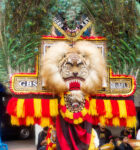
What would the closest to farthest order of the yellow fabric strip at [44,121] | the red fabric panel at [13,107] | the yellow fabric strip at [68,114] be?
the yellow fabric strip at [68,114], the red fabric panel at [13,107], the yellow fabric strip at [44,121]

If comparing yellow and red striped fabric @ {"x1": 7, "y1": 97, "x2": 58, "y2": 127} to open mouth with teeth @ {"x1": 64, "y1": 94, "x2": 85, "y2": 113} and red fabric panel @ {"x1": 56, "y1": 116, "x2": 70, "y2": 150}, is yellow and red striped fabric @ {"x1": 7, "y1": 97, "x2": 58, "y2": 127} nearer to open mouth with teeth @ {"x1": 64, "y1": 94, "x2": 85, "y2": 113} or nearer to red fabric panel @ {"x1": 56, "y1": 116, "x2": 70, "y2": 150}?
red fabric panel @ {"x1": 56, "y1": 116, "x2": 70, "y2": 150}

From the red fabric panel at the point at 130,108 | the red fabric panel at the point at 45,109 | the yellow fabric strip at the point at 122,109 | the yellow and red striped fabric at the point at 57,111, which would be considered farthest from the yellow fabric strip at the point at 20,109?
the red fabric panel at the point at 130,108

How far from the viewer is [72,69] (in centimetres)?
380

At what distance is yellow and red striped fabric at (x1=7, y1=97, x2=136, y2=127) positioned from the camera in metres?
3.87

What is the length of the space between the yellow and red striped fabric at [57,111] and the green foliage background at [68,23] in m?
0.40

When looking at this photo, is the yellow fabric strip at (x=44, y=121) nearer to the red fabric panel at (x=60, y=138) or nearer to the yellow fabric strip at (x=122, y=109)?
the red fabric panel at (x=60, y=138)

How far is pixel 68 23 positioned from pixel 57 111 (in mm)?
1212

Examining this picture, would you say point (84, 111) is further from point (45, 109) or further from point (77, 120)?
point (45, 109)

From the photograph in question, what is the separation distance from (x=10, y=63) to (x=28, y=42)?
0.37 m

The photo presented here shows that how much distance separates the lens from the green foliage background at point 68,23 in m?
3.90

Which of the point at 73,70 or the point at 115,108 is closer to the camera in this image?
the point at 73,70

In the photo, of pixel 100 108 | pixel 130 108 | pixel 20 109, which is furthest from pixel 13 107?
pixel 130 108

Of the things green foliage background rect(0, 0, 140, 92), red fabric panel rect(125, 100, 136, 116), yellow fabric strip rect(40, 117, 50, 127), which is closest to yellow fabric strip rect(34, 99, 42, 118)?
yellow fabric strip rect(40, 117, 50, 127)

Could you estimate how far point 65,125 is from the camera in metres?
3.88
